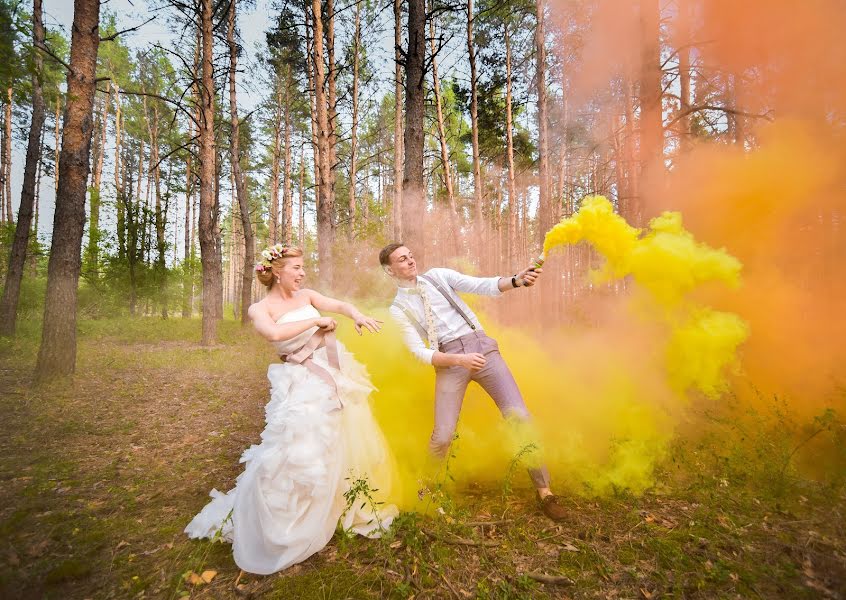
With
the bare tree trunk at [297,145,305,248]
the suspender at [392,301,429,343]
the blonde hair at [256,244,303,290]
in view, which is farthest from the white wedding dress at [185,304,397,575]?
the bare tree trunk at [297,145,305,248]

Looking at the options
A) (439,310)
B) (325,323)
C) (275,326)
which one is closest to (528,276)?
(439,310)

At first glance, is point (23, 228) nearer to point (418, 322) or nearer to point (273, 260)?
point (273, 260)

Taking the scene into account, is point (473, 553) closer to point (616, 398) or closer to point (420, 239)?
point (616, 398)

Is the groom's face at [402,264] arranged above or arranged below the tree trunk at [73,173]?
below

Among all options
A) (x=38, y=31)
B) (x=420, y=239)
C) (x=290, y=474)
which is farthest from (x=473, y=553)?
(x=38, y=31)

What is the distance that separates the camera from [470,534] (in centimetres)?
304

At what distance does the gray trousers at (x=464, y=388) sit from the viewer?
132 inches

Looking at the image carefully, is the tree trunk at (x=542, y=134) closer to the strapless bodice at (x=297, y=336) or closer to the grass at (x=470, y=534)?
the grass at (x=470, y=534)

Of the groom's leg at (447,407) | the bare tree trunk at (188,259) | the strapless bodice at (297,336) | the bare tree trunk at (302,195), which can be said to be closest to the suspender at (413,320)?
the groom's leg at (447,407)

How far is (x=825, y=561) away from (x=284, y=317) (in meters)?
4.20

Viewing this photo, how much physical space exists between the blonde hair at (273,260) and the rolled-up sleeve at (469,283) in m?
1.36

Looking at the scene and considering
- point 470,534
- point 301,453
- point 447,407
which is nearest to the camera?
point 301,453

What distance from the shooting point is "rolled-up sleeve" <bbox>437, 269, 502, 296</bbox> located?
11.6 ft

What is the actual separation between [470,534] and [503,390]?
1169 mm
